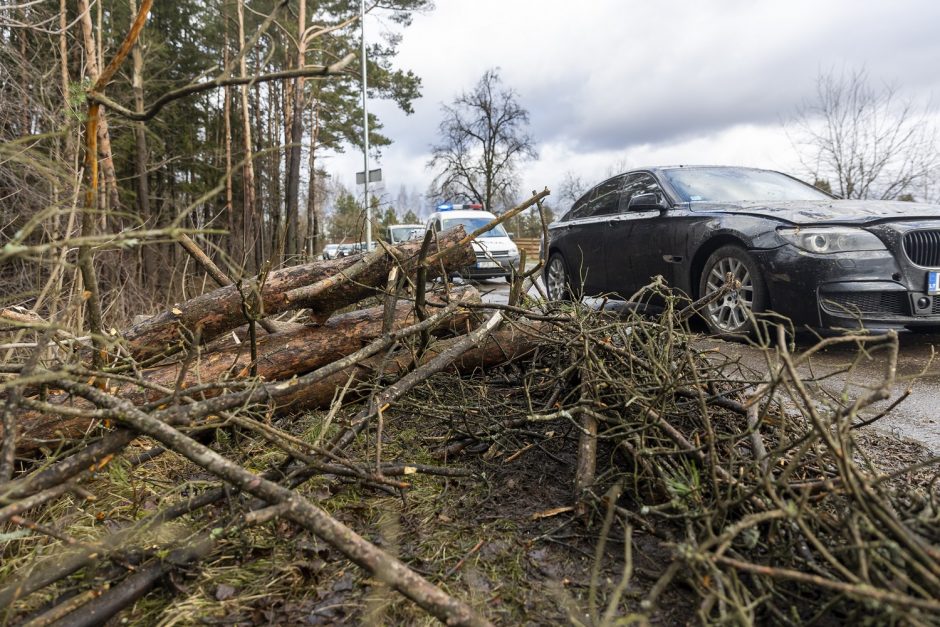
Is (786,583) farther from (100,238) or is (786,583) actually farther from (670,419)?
(100,238)

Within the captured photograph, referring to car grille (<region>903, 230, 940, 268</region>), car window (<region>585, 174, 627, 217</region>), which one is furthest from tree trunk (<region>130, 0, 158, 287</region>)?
car grille (<region>903, 230, 940, 268</region>)

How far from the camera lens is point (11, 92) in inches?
294

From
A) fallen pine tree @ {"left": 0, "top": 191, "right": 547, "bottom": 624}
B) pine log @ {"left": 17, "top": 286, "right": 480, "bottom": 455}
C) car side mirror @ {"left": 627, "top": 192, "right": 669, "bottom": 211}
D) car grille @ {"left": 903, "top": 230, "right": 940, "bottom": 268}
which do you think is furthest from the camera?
car side mirror @ {"left": 627, "top": 192, "right": 669, "bottom": 211}

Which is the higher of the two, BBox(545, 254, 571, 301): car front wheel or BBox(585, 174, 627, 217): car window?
BBox(585, 174, 627, 217): car window

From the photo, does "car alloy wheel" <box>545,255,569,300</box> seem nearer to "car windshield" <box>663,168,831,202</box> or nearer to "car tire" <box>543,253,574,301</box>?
"car tire" <box>543,253,574,301</box>

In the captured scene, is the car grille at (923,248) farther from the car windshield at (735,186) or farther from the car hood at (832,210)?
the car windshield at (735,186)

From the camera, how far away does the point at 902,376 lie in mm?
1952

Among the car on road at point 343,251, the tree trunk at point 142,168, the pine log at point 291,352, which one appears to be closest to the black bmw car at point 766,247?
the pine log at point 291,352

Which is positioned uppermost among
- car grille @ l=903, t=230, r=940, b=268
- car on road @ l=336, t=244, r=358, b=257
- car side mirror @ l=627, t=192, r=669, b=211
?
car side mirror @ l=627, t=192, r=669, b=211

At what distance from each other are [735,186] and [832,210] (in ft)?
3.99

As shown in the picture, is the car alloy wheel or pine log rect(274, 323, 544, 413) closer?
pine log rect(274, 323, 544, 413)

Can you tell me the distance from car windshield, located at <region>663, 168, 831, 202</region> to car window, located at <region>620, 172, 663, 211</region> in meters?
0.17

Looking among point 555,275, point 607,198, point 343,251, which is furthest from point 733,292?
point 555,275

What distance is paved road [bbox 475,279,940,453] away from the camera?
2701 mm
